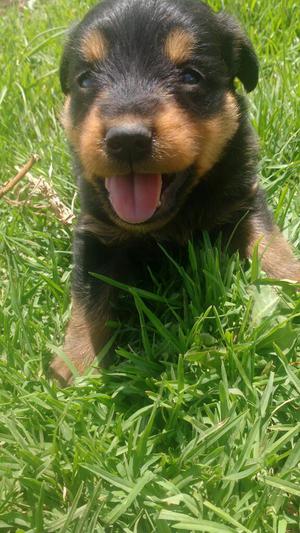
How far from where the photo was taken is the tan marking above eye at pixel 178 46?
2150 mm

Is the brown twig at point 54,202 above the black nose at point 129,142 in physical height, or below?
below

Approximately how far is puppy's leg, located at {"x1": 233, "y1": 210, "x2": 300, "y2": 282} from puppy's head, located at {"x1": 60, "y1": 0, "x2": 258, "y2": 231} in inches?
13.6

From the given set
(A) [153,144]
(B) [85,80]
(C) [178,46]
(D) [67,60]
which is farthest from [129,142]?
(D) [67,60]

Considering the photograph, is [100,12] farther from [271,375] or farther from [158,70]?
[271,375]

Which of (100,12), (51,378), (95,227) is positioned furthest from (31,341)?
(100,12)

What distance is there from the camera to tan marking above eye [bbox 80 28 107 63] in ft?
7.27

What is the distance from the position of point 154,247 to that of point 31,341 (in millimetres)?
639

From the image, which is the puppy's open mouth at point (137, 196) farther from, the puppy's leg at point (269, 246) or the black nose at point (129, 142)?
the puppy's leg at point (269, 246)

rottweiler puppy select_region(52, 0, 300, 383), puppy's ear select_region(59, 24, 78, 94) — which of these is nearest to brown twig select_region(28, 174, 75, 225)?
rottweiler puppy select_region(52, 0, 300, 383)

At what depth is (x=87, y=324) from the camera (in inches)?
93.4

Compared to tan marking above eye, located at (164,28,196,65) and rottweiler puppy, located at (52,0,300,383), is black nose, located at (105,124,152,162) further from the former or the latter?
tan marking above eye, located at (164,28,196,65)

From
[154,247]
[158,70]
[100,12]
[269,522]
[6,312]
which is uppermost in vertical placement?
[100,12]

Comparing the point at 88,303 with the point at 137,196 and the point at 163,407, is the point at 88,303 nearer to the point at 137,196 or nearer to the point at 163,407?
the point at 137,196

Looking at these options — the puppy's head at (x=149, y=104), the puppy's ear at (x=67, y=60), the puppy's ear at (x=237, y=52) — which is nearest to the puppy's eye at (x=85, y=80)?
the puppy's head at (x=149, y=104)
